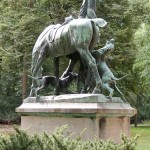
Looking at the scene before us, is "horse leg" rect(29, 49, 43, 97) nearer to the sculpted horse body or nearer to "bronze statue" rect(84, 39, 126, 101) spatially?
the sculpted horse body

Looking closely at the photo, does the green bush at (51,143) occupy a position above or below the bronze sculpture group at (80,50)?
below

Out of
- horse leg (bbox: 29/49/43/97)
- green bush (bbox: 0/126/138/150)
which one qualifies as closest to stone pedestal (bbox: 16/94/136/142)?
horse leg (bbox: 29/49/43/97)

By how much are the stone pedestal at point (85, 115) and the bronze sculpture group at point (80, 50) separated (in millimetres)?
357

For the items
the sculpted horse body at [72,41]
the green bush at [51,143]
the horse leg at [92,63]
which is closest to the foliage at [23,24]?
the sculpted horse body at [72,41]

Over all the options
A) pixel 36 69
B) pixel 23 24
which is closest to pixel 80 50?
pixel 36 69

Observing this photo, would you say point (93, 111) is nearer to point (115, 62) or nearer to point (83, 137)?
point (83, 137)

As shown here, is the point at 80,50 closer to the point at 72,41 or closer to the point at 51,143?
the point at 72,41

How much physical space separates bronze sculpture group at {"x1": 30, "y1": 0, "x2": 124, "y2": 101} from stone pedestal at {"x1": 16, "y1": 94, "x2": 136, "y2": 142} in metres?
0.36

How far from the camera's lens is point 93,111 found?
25.6ft

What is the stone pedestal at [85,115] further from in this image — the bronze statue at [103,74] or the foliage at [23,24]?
the foliage at [23,24]

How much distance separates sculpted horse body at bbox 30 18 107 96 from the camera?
8445 mm

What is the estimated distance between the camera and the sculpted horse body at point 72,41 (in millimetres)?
8445

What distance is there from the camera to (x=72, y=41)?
28.3 ft

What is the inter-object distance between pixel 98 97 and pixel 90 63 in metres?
0.75
